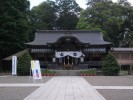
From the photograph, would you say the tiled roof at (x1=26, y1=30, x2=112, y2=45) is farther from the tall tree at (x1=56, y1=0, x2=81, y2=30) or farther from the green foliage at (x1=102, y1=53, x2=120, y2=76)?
the tall tree at (x1=56, y1=0, x2=81, y2=30)

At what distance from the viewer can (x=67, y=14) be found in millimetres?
86750

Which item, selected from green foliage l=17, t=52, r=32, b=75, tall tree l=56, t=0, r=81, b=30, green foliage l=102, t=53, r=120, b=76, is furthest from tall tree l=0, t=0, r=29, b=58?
tall tree l=56, t=0, r=81, b=30

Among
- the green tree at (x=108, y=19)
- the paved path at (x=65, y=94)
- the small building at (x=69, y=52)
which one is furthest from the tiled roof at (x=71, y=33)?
the paved path at (x=65, y=94)

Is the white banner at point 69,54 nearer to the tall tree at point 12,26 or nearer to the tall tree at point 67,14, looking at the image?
the tall tree at point 12,26

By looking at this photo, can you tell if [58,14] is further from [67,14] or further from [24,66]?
[24,66]

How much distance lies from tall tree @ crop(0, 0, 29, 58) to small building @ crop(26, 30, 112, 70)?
9.88 ft

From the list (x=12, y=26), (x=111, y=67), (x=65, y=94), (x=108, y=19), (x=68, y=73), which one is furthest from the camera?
(x=108, y=19)

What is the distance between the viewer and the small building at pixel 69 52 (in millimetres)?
49812

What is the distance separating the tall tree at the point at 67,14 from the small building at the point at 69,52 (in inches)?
1212

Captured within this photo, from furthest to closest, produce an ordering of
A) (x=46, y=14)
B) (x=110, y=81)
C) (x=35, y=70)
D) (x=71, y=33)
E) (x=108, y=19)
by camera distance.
Answer: (x=46, y=14)
(x=108, y=19)
(x=71, y=33)
(x=110, y=81)
(x=35, y=70)

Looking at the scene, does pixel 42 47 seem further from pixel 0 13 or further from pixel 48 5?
pixel 48 5

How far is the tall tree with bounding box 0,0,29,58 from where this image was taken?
166ft

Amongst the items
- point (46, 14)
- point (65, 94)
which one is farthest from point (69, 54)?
point (46, 14)

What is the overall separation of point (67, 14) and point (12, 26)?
122 feet
